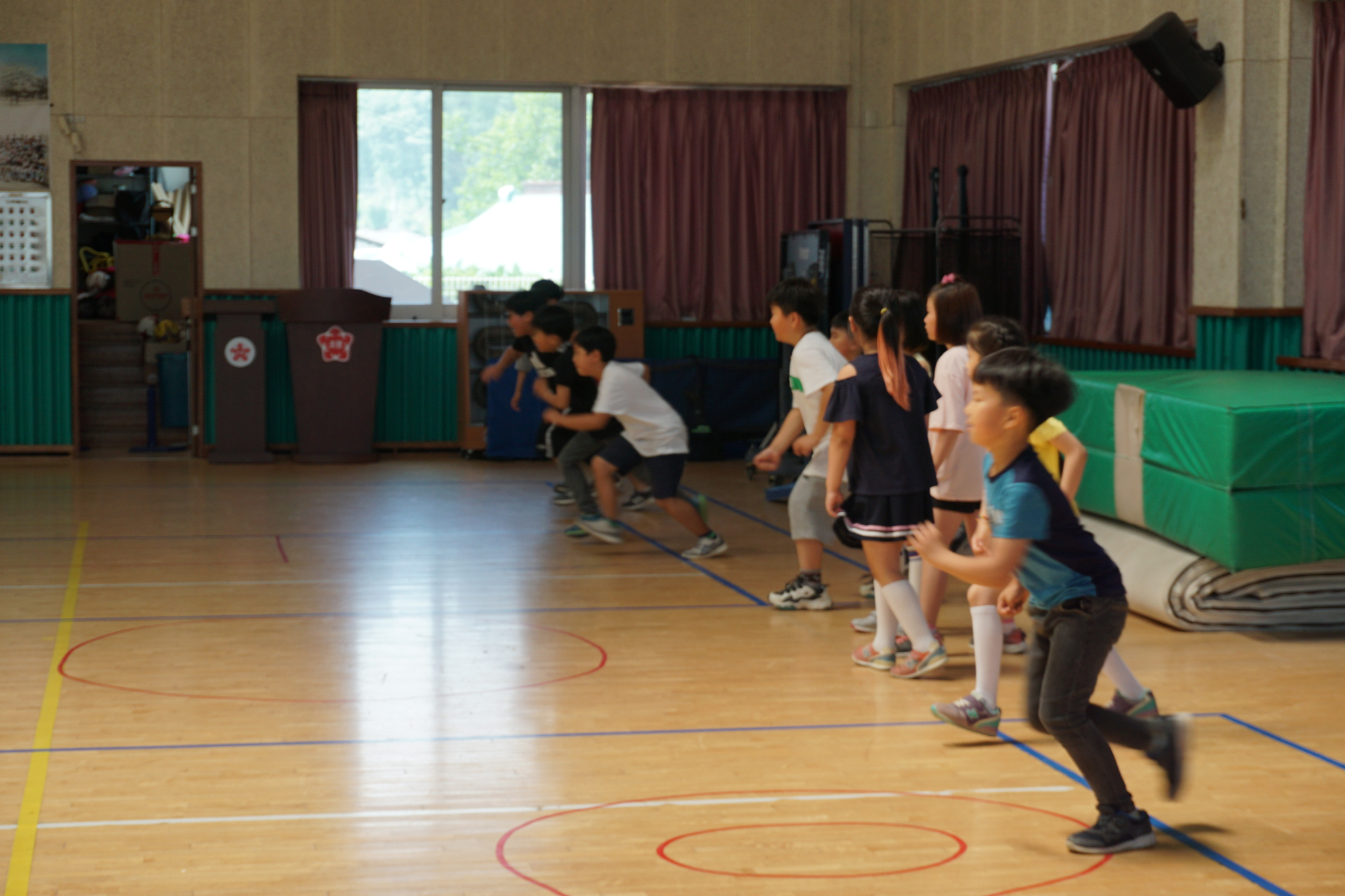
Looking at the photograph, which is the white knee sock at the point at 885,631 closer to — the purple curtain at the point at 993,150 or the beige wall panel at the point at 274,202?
the purple curtain at the point at 993,150

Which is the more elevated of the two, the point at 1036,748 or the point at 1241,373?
the point at 1241,373

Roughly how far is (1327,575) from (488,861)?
3853mm

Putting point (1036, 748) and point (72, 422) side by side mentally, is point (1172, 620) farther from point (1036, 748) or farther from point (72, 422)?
point (72, 422)

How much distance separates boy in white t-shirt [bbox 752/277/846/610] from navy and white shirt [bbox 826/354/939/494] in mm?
618

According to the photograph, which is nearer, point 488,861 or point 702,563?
point 488,861

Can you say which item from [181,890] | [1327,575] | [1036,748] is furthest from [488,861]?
[1327,575]

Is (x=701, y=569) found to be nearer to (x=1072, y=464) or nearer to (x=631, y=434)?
(x=631, y=434)

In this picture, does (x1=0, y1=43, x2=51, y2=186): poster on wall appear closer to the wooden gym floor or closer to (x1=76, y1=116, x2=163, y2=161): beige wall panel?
(x1=76, y1=116, x2=163, y2=161): beige wall panel

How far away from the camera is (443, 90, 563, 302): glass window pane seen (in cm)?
1203

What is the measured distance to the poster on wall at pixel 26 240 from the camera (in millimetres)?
11320

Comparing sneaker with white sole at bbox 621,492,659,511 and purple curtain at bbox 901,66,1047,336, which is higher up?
purple curtain at bbox 901,66,1047,336

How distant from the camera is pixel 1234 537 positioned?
5.53 meters

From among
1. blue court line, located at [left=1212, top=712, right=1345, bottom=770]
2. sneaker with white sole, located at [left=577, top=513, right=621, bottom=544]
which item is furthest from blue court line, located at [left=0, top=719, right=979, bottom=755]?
sneaker with white sole, located at [left=577, top=513, right=621, bottom=544]

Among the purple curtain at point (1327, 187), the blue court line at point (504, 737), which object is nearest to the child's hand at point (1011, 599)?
the blue court line at point (504, 737)
